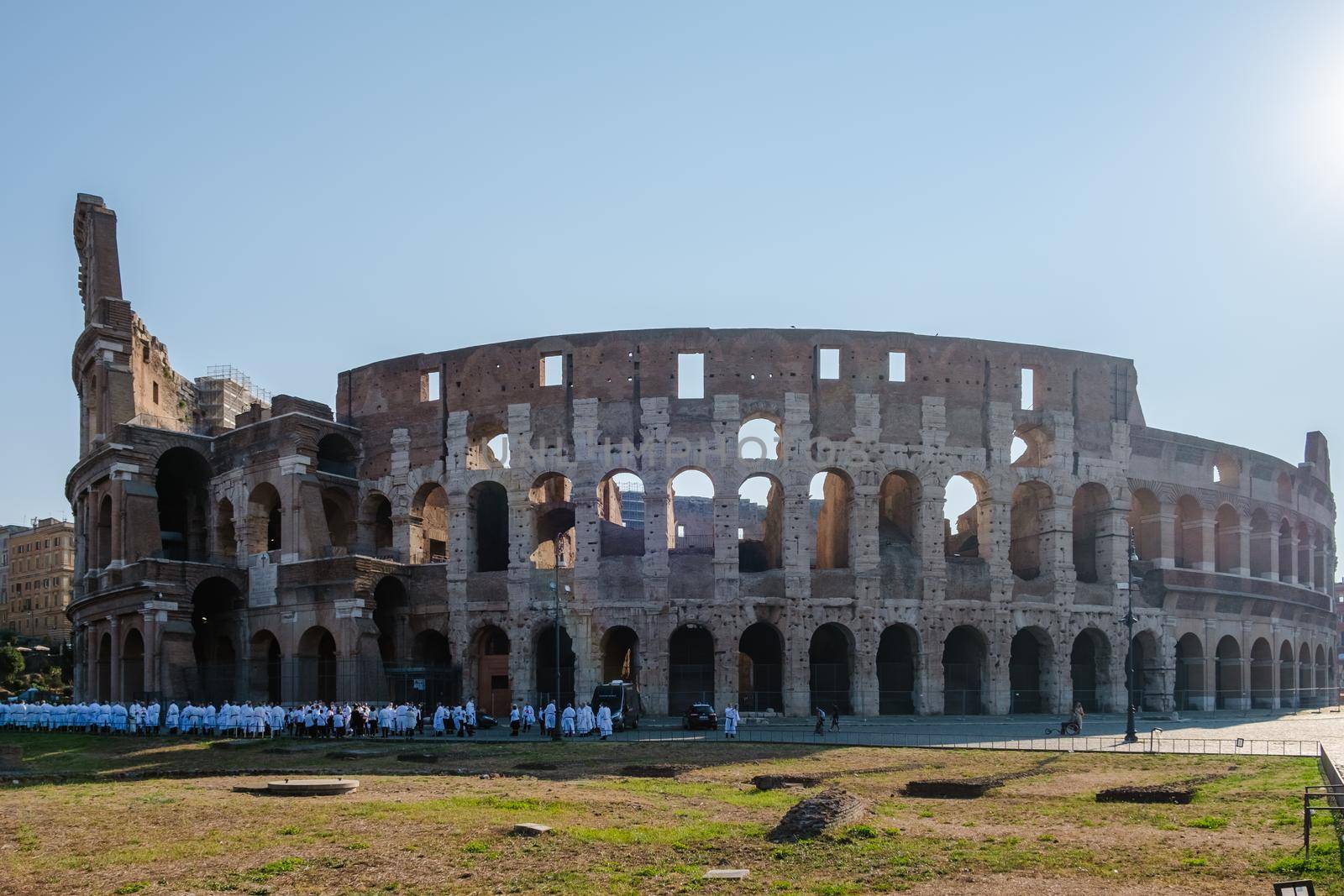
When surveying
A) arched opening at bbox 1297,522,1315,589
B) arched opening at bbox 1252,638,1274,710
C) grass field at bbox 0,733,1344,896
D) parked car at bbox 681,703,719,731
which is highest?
arched opening at bbox 1297,522,1315,589

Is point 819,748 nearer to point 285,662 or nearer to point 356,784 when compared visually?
point 356,784

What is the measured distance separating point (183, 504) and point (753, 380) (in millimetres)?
26600

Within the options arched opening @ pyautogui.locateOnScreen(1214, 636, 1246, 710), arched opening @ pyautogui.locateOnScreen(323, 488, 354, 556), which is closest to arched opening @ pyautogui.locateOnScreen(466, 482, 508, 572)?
arched opening @ pyautogui.locateOnScreen(323, 488, 354, 556)

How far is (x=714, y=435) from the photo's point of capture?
4438cm

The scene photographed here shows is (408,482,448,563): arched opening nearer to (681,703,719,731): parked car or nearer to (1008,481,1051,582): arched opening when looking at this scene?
(681,703,719,731): parked car

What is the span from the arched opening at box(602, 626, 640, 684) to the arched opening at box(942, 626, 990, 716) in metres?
11.0

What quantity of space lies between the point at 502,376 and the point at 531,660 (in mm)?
10479

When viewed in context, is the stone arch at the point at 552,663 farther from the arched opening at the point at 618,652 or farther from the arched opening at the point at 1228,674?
the arched opening at the point at 1228,674

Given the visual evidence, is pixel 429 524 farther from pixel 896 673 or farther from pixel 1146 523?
pixel 1146 523

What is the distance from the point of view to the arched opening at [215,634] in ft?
160

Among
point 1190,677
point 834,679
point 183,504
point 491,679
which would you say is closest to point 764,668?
point 834,679

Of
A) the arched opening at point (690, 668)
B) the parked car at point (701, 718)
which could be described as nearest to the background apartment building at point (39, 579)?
the arched opening at point (690, 668)

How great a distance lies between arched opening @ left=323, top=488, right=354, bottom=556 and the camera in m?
49.5

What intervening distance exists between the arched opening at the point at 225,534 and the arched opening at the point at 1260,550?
143 ft
